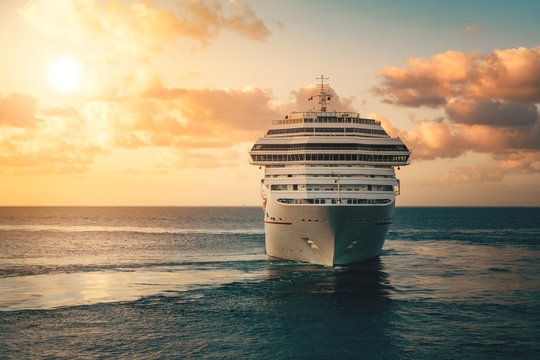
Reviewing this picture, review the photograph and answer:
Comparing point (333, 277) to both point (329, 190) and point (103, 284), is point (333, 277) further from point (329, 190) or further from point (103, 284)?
point (103, 284)

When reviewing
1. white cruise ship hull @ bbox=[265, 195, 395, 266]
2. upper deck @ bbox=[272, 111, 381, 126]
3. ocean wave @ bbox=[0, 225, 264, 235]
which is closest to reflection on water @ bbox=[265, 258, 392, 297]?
white cruise ship hull @ bbox=[265, 195, 395, 266]

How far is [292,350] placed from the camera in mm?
26562

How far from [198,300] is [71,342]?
11.9 meters

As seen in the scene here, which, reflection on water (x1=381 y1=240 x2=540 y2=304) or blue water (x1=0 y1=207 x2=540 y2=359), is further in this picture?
reflection on water (x1=381 y1=240 x2=540 y2=304)

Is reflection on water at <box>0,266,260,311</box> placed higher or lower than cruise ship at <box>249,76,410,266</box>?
lower

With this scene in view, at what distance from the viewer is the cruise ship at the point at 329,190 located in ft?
152

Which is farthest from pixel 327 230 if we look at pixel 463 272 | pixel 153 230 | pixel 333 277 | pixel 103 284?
pixel 153 230

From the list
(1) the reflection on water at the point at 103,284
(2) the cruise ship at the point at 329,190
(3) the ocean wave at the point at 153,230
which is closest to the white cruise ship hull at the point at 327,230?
(2) the cruise ship at the point at 329,190

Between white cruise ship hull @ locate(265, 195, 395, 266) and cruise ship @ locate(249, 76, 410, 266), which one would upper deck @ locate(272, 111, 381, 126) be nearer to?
cruise ship @ locate(249, 76, 410, 266)

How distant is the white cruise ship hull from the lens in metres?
45.3

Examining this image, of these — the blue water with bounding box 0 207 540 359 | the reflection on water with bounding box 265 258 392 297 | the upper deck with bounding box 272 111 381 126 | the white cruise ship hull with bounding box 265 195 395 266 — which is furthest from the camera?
the upper deck with bounding box 272 111 381 126

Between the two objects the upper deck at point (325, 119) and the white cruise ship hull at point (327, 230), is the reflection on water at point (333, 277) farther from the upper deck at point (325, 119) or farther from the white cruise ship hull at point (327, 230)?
the upper deck at point (325, 119)

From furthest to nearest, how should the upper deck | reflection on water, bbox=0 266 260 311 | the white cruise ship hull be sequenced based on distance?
1. the upper deck
2. the white cruise ship hull
3. reflection on water, bbox=0 266 260 311

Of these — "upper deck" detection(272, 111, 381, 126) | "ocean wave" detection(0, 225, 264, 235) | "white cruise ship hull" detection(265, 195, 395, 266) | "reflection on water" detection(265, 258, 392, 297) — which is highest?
"upper deck" detection(272, 111, 381, 126)
